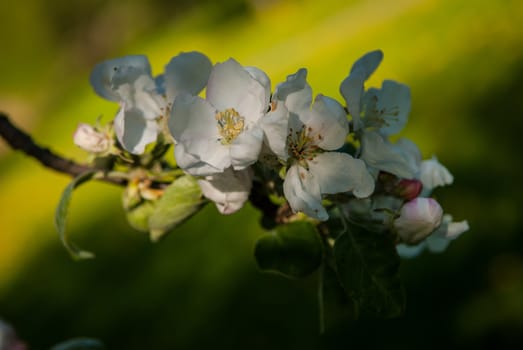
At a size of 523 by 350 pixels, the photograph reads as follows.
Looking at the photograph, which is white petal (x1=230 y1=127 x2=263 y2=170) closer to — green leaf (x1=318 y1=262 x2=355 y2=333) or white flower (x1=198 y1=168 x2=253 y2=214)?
white flower (x1=198 y1=168 x2=253 y2=214)

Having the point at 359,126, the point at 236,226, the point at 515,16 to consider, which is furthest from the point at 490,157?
the point at 359,126

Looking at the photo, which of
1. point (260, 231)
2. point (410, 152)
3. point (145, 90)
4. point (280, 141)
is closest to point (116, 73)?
point (145, 90)

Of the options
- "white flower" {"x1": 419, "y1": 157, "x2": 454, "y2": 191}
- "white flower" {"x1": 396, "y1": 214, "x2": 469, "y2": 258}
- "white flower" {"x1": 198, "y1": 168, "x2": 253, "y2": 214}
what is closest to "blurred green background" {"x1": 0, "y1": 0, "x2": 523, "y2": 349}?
"white flower" {"x1": 396, "y1": 214, "x2": 469, "y2": 258}

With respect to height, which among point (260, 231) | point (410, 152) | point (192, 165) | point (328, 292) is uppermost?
point (192, 165)

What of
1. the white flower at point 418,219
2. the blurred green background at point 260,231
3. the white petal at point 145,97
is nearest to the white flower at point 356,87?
the white flower at point 418,219

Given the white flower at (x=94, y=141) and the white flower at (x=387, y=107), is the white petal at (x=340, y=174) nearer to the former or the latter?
the white flower at (x=387, y=107)

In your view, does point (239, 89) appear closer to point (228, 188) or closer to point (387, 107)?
point (228, 188)
